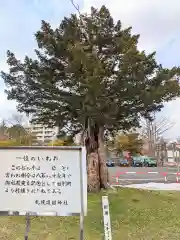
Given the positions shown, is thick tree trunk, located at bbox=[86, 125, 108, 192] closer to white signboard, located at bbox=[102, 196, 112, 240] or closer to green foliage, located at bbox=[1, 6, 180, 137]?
green foliage, located at bbox=[1, 6, 180, 137]

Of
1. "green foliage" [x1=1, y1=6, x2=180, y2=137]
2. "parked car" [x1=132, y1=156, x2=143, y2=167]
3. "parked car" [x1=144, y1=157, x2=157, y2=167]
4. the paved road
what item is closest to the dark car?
"parked car" [x1=132, y1=156, x2=143, y2=167]

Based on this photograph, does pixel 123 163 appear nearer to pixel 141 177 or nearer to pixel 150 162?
pixel 150 162

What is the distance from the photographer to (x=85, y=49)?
32.4 ft

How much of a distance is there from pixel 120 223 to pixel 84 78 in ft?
13.4

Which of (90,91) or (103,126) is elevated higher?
(90,91)

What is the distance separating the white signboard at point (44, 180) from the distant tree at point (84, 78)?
4.60m

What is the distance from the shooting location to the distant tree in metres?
9.56

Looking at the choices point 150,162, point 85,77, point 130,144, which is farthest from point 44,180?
point 130,144

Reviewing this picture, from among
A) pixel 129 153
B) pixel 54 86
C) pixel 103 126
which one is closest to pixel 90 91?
pixel 54 86

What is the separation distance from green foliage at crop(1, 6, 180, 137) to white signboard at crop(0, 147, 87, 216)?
4.54 m

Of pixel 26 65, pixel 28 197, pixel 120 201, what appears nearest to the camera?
pixel 28 197

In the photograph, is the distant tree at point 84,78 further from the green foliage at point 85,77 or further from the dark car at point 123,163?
the dark car at point 123,163

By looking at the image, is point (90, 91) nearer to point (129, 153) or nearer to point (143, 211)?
point (143, 211)

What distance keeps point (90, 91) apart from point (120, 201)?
325 cm
